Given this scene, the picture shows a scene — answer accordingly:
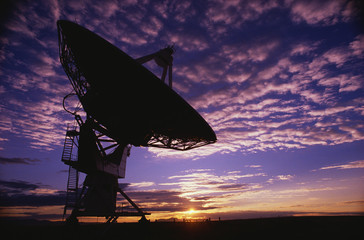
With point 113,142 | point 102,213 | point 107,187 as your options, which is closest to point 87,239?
point 102,213

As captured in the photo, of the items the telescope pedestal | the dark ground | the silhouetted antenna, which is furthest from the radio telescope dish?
the dark ground

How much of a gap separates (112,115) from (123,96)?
272cm

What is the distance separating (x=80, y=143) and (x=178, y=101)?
8.49 m

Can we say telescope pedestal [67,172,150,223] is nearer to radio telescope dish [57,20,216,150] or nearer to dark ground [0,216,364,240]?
dark ground [0,216,364,240]

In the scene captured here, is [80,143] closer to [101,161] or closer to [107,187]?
[101,161]

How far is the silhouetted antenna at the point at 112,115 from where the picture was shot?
15.0m

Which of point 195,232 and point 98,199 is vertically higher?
point 98,199

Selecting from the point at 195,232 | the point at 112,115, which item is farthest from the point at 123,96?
the point at 195,232

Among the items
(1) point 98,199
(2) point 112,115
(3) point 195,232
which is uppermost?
(2) point 112,115

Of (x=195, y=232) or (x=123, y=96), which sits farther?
(x=195, y=232)

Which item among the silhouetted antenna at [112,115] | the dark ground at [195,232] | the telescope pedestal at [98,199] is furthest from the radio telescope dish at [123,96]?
the dark ground at [195,232]

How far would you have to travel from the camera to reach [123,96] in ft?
57.7

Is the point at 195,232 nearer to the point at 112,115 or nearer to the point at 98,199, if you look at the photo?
the point at 98,199

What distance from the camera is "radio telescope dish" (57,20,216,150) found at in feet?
47.9
